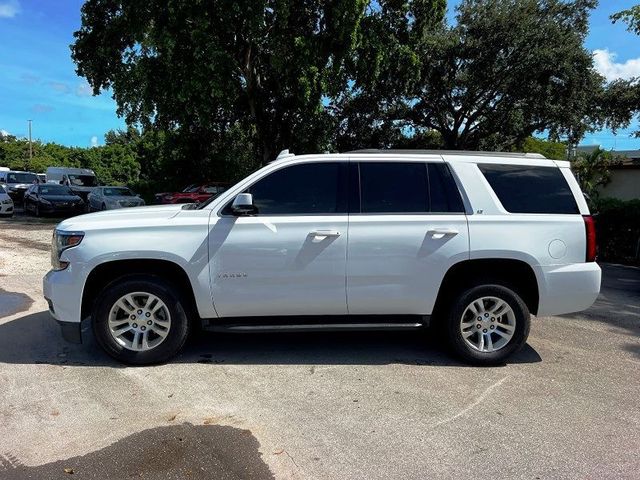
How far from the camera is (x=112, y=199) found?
22.5 m

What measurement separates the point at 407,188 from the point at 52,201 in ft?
67.6

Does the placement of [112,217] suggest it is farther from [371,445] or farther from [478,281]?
[478,281]

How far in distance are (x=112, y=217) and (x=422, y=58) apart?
21.6 meters

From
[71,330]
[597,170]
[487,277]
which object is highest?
[597,170]

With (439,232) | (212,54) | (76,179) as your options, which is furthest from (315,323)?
(76,179)

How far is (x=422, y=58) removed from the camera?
78.1ft

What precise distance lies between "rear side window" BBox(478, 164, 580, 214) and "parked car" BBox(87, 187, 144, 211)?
1967 centimetres

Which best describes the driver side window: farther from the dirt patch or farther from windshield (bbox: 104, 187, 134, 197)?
windshield (bbox: 104, 187, 134, 197)

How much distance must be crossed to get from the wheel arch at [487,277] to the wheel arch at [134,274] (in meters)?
2.35

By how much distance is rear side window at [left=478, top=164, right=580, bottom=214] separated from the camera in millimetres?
5027

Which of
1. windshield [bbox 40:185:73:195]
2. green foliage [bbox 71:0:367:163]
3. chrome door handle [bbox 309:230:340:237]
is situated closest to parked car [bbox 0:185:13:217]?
windshield [bbox 40:185:73:195]

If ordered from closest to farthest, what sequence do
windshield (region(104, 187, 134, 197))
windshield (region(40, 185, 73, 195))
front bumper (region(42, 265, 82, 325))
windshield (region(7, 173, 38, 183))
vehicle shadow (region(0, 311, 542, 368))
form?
1. front bumper (region(42, 265, 82, 325))
2. vehicle shadow (region(0, 311, 542, 368))
3. windshield (region(40, 185, 73, 195))
4. windshield (region(104, 187, 134, 197))
5. windshield (region(7, 173, 38, 183))

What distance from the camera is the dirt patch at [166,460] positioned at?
10.4 ft

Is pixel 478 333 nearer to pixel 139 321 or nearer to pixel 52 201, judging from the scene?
pixel 139 321
